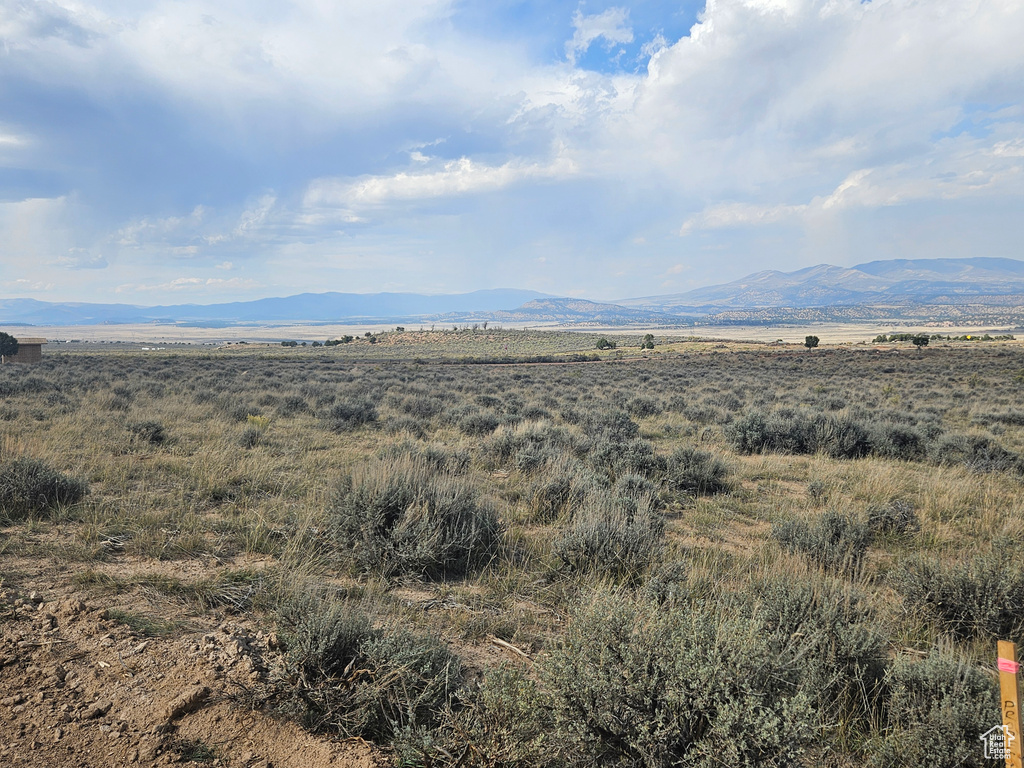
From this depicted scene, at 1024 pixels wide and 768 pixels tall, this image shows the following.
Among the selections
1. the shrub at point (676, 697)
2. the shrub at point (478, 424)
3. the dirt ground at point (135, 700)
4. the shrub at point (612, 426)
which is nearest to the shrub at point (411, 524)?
the dirt ground at point (135, 700)

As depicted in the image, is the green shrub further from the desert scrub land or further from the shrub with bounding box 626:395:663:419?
the shrub with bounding box 626:395:663:419

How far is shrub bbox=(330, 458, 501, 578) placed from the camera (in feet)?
15.1

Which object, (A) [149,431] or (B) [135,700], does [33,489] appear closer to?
(A) [149,431]

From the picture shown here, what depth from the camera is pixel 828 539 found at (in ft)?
16.9

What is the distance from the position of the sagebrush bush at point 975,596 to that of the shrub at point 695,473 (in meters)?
3.62

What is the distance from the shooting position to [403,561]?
4.57 m

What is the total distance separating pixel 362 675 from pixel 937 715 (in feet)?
9.38

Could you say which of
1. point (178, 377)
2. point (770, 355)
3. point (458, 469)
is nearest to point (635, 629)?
point (458, 469)

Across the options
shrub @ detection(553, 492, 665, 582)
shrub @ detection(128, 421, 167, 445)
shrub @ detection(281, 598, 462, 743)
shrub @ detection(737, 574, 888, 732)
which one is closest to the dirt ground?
shrub @ detection(281, 598, 462, 743)

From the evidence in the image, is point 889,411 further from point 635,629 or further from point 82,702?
point 82,702

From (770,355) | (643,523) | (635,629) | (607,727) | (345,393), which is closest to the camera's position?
(607,727)

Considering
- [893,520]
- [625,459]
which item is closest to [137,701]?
[625,459]

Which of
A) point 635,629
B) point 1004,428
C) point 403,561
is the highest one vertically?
point 635,629

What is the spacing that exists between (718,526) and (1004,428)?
38.6 feet
